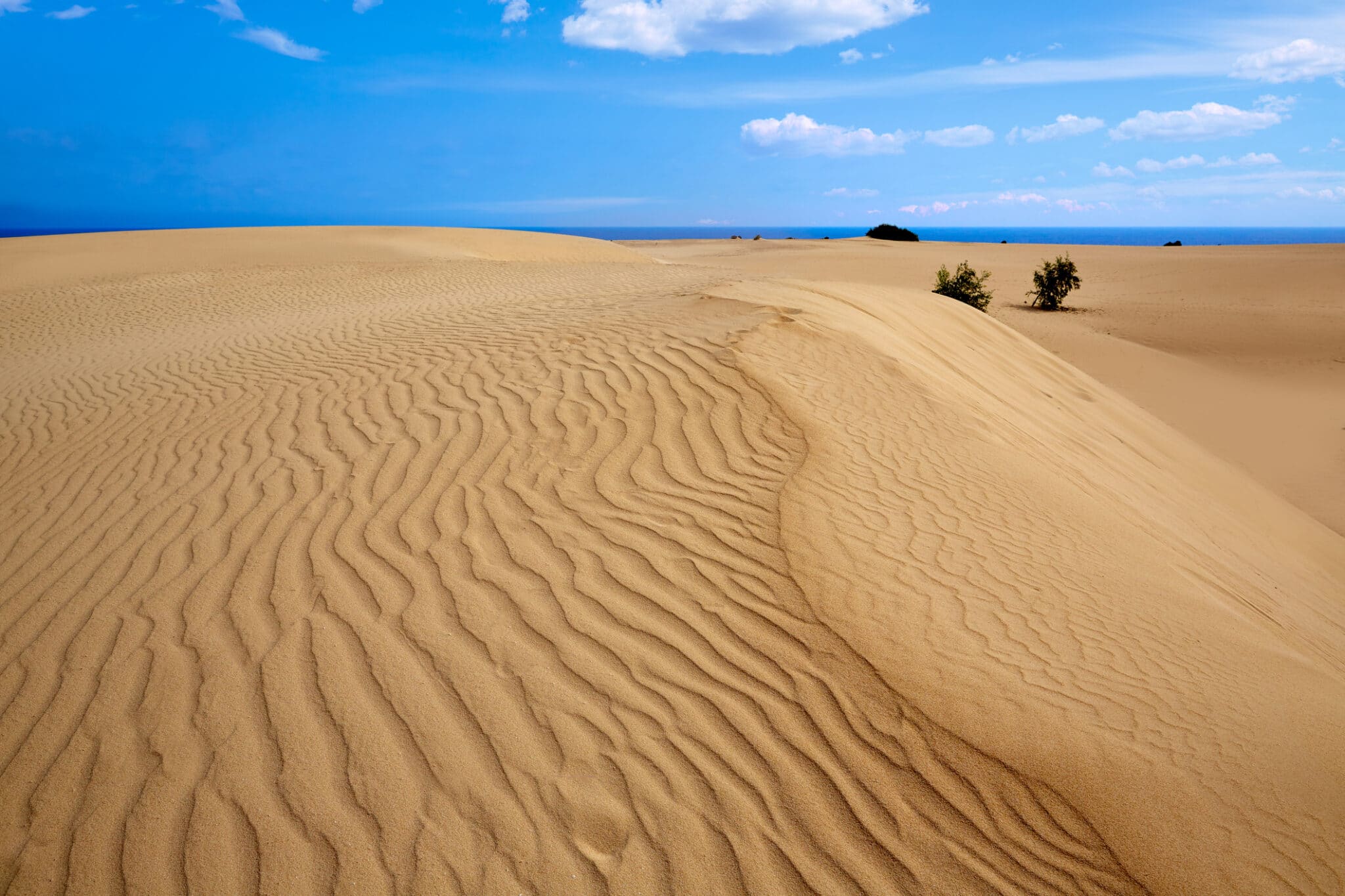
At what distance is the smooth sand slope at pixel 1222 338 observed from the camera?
11.4m

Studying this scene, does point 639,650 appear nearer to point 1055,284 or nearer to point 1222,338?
point 1222,338

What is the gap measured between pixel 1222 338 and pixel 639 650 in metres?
19.3

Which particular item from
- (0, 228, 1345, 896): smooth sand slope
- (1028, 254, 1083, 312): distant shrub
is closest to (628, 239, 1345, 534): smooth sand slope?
(1028, 254, 1083, 312): distant shrub

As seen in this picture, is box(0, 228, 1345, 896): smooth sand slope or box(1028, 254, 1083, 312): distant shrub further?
box(1028, 254, 1083, 312): distant shrub

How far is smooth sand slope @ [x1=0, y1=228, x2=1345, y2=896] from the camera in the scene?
246 cm

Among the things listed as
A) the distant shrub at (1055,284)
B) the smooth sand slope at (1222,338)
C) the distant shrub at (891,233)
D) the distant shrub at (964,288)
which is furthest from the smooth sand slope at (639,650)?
the distant shrub at (891,233)

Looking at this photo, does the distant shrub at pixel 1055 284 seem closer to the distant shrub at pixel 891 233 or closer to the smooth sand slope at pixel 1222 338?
the smooth sand slope at pixel 1222 338

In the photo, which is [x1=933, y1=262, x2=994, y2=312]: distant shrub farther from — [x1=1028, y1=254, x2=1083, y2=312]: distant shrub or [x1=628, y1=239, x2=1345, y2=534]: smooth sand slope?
[x1=1028, y1=254, x2=1083, y2=312]: distant shrub

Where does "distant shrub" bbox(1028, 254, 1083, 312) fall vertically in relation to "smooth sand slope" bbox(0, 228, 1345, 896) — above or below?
above

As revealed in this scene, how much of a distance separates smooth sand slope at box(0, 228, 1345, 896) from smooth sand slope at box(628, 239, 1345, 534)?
232 inches

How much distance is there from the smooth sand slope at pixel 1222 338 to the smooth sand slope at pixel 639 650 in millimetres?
5901

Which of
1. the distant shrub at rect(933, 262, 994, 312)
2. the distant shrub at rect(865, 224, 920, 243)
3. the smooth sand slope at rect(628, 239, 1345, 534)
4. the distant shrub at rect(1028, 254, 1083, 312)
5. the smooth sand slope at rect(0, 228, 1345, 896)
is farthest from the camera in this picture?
the distant shrub at rect(865, 224, 920, 243)

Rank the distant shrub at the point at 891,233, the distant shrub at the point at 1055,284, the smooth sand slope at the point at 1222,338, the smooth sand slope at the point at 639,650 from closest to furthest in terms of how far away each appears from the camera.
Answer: the smooth sand slope at the point at 639,650, the smooth sand slope at the point at 1222,338, the distant shrub at the point at 1055,284, the distant shrub at the point at 891,233

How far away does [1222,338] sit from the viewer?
1722 cm
